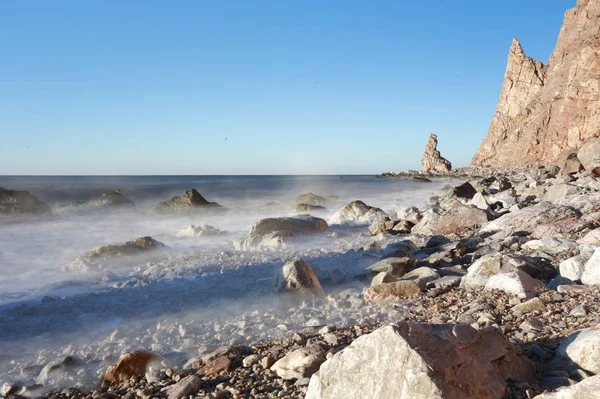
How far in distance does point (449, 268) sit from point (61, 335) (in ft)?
15.8

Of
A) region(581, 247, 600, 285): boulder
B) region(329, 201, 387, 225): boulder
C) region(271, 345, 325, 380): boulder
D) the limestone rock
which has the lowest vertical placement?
region(271, 345, 325, 380): boulder

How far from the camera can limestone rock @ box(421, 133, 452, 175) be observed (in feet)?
247

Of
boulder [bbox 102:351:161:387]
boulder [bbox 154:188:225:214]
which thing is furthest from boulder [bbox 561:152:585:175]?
boulder [bbox 102:351:161:387]

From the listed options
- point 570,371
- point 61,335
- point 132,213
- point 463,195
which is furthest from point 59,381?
point 132,213

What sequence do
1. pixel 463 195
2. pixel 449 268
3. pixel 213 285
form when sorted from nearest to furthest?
pixel 449 268 → pixel 213 285 → pixel 463 195

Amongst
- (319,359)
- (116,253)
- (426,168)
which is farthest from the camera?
(426,168)

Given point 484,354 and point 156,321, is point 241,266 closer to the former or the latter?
point 156,321

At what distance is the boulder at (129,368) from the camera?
3600 millimetres

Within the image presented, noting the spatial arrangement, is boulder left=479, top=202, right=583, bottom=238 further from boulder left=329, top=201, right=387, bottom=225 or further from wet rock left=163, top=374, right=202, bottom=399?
wet rock left=163, top=374, right=202, bottom=399

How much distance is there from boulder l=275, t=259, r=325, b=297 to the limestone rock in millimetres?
72076

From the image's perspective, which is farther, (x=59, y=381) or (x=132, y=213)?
(x=132, y=213)

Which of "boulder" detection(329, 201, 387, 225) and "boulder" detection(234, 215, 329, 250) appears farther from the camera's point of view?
"boulder" detection(329, 201, 387, 225)

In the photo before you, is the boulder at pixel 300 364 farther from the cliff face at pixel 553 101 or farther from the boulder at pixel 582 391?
the cliff face at pixel 553 101

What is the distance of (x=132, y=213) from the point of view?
65.8 ft
